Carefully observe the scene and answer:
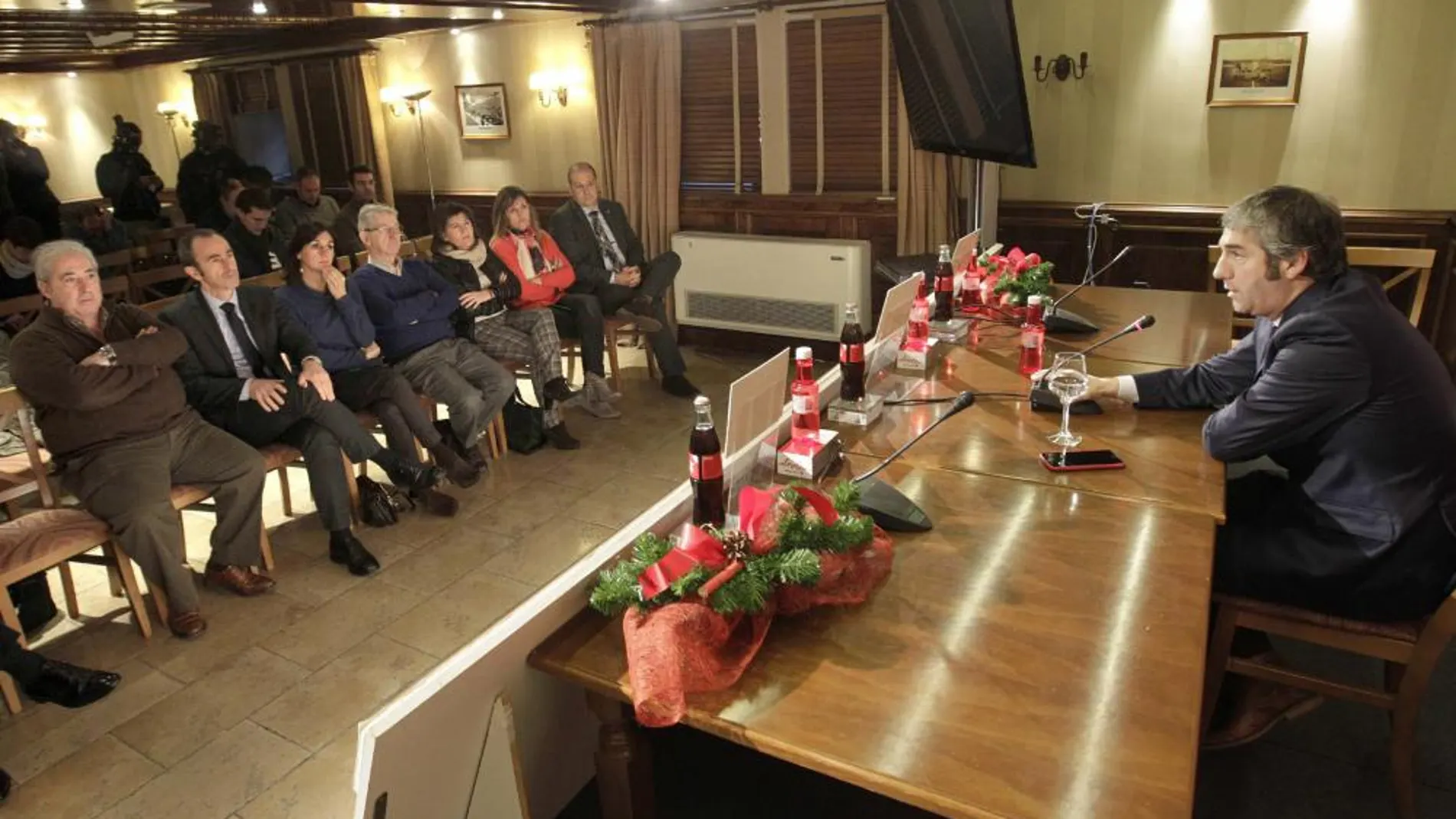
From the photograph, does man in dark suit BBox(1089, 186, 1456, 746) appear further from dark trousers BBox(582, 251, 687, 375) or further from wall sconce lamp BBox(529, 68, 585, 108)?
wall sconce lamp BBox(529, 68, 585, 108)

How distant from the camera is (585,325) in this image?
15.7ft

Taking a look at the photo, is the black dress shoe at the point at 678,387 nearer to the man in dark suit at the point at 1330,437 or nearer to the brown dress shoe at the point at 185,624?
the brown dress shoe at the point at 185,624

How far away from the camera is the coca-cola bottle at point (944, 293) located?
127 inches

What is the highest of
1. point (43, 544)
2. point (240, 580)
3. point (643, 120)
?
point (643, 120)

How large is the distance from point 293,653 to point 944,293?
2.43 meters

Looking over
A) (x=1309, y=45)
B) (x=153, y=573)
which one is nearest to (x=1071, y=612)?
(x=153, y=573)

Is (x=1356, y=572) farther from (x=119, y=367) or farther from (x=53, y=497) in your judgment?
(x=53, y=497)

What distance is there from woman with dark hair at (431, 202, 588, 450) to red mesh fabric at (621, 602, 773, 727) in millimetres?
3078

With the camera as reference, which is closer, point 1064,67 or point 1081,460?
point 1081,460

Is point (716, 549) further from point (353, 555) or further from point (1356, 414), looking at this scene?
point (353, 555)

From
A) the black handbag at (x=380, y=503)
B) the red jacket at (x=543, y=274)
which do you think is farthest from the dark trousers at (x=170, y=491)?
the red jacket at (x=543, y=274)

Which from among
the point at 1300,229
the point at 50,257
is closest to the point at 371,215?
the point at 50,257

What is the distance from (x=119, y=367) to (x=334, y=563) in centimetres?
98

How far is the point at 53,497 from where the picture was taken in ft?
9.96
